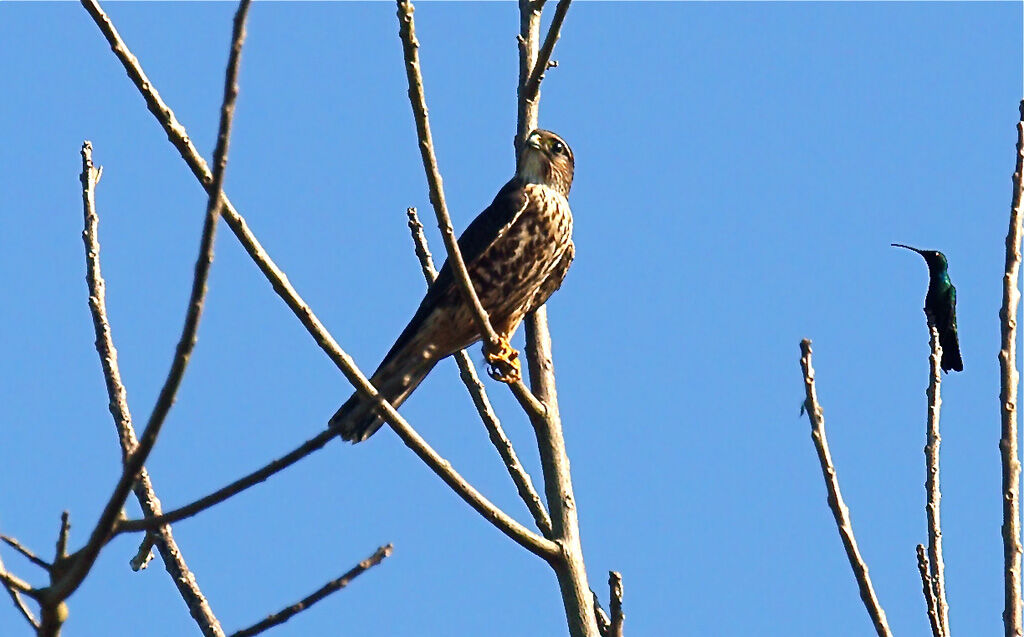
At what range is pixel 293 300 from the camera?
279cm

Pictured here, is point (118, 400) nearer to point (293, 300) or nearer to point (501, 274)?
point (293, 300)

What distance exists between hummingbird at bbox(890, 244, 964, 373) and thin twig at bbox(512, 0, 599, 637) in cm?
183

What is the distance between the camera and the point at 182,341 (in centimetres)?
162

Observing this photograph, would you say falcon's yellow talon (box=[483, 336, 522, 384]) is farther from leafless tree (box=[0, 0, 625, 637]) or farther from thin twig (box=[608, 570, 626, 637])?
thin twig (box=[608, 570, 626, 637])

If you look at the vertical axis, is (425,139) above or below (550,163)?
below

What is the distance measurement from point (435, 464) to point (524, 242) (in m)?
2.67

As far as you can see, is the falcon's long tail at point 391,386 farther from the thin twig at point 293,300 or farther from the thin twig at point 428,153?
the thin twig at point 293,300

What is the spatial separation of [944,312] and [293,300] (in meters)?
3.61

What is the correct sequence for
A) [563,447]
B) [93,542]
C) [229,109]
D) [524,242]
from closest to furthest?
[93,542] < [229,109] < [563,447] < [524,242]

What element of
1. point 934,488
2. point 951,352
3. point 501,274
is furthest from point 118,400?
point 951,352

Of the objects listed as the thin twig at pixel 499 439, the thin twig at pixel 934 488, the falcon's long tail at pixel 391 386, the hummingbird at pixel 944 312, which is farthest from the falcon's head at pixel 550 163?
the thin twig at pixel 934 488

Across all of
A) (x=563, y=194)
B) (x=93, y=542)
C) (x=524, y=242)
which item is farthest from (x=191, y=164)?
(x=563, y=194)

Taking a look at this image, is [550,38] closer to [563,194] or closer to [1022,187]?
[1022,187]

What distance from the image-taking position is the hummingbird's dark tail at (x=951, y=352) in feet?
17.1
